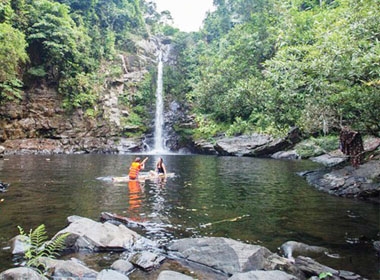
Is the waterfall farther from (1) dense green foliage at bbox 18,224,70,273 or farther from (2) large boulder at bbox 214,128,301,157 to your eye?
(1) dense green foliage at bbox 18,224,70,273

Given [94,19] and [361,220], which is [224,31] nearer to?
[94,19]

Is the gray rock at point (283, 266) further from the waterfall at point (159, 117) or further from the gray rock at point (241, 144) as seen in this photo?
the waterfall at point (159, 117)

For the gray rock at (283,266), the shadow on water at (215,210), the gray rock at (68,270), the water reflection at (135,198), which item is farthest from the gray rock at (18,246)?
the gray rock at (283,266)

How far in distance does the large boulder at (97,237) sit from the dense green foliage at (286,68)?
703 centimetres

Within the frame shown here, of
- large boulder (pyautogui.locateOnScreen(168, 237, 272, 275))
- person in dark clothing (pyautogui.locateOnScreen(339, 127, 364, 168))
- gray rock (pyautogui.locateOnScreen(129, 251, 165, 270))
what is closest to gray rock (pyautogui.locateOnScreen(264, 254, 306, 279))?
large boulder (pyautogui.locateOnScreen(168, 237, 272, 275))

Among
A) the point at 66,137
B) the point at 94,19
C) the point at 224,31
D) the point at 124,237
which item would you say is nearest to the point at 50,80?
the point at 66,137

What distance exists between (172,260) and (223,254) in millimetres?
1004

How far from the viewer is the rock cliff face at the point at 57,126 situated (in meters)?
35.6

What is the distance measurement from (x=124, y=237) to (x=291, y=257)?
3.50 m

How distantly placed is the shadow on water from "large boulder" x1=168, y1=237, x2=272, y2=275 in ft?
3.08

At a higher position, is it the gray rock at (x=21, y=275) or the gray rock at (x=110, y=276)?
the gray rock at (x=21, y=275)

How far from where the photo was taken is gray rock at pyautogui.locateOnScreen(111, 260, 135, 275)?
578 centimetres

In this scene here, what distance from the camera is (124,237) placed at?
7262mm

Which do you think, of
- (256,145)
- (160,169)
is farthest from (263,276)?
(256,145)
